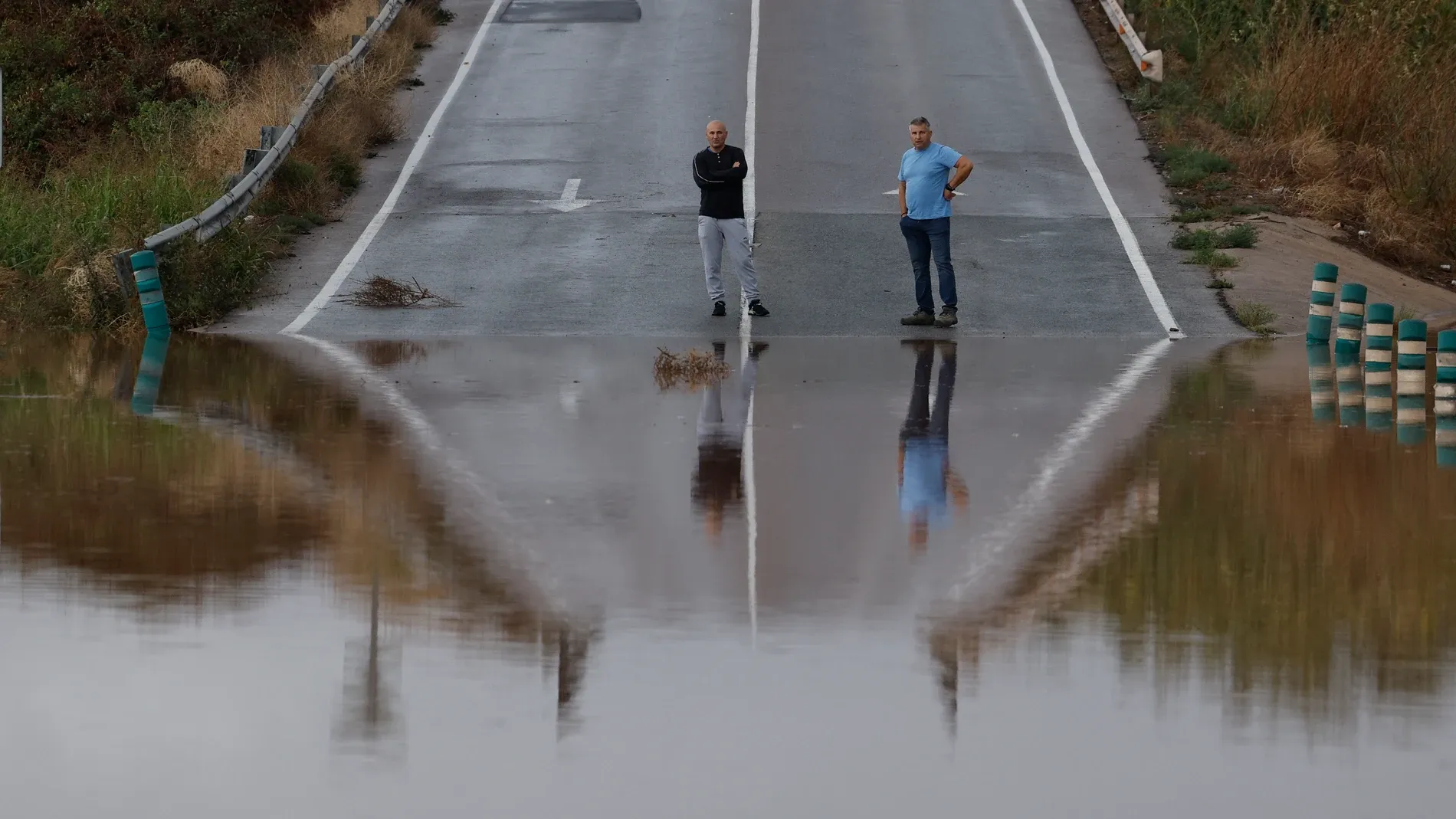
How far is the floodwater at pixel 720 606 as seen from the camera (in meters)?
5.97

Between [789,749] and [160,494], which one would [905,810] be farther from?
[160,494]

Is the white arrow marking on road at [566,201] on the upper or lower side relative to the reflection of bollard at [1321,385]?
lower

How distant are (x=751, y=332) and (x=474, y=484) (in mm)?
8088

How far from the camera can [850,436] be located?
12.5 metres

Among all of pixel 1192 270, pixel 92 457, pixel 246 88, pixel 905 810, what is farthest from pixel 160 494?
pixel 246 88

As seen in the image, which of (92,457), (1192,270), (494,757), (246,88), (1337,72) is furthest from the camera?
(246,88)

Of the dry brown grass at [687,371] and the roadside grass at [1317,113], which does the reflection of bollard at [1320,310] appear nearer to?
the roadside grass at [1317,113]

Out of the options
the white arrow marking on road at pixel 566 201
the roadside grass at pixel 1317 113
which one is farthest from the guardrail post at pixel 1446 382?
the white arrow marking on road at pixel 566 201

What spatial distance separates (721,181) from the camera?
18.9 metres

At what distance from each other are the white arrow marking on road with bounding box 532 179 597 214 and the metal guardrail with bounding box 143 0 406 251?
2940mm

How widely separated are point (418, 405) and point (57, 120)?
686 inches

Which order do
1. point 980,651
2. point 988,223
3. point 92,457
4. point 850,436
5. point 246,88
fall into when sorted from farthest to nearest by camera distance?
point 246,88 → point 988,223 → point 850,436 → point 92,457 → point 980,651

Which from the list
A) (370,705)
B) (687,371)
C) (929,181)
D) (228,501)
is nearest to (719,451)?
(228,501)

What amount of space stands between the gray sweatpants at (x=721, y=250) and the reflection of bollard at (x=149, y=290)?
4935 millimetres
